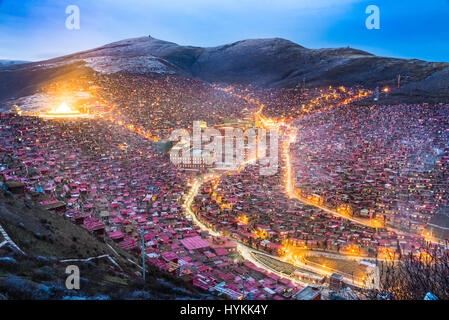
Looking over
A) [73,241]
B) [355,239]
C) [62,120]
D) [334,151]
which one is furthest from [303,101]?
[73,241]

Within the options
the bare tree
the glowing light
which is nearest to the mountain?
the glowing light

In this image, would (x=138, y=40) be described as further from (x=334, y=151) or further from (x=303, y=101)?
(x=334, y=151)

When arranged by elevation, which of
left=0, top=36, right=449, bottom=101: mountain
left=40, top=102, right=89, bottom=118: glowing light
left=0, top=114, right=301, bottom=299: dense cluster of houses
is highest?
left=0, top=36, right=449, bottom=101: mountain
